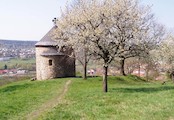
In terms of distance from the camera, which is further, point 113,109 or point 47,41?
point 47,41

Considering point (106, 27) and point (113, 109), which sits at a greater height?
point (106, 27)

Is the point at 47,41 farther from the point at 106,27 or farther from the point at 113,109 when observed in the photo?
the point at 113,109

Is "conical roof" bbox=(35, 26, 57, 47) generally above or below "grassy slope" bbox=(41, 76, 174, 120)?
above

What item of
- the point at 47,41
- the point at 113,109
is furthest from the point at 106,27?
the point at 47,41

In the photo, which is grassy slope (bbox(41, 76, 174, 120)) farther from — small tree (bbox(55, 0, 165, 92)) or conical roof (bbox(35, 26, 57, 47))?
conical roof (bbox(35, 26, 57, 47))

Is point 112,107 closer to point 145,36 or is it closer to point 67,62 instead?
point 145,36

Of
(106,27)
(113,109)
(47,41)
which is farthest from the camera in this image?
(47,41)

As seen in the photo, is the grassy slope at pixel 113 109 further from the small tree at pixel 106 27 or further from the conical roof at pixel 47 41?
the conical roof at pixel 47 41

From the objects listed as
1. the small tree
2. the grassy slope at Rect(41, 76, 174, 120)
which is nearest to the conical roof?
the small tree

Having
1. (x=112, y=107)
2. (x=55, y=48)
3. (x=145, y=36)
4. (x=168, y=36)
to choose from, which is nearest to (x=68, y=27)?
(x=145, y=36)

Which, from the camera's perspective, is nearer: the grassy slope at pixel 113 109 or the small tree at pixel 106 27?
the grassy slope at pixel 113 109

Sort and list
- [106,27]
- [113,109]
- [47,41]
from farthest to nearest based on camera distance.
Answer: [47,41] < [106,27] < [113,109]

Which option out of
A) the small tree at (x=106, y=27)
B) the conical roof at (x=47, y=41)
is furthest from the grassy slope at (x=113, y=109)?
the conical roof at (x=47, y=41)

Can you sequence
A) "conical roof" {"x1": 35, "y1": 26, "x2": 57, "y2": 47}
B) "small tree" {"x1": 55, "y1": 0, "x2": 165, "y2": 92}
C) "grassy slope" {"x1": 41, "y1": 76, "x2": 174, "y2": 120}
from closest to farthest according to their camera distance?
"grassy slope" {"x1": 41, "y1": 76, "x2": 174, "y2": 120} → "small tree" {"x1": 55, "y1": 0, "x2": 165, "y2": 92} → "conical roof" {"x1": 35, "y1": 26, "x2": 57, "y2": 47}
